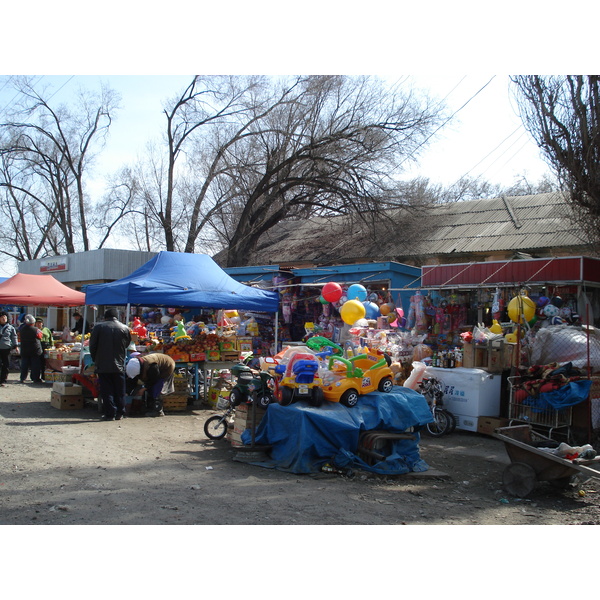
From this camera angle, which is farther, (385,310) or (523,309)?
(385,310)

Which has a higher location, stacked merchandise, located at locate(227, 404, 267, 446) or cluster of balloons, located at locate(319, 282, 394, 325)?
cluster of balloons, located at locate(319, 282, 394, 325)

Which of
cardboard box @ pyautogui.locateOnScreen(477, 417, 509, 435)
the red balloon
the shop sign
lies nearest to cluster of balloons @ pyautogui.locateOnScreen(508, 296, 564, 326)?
cardboard box @ pyautogui.locateOnScreen(477, 417, 509, 435)

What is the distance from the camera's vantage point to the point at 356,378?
308 inches

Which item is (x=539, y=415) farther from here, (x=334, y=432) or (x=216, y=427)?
(x=216, y=427)

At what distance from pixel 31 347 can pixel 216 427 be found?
859 centimetres

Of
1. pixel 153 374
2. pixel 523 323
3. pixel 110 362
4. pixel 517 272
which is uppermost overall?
pixel 517 272

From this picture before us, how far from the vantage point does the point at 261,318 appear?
17.5 metres

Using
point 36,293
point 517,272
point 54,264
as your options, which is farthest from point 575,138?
point 54,264

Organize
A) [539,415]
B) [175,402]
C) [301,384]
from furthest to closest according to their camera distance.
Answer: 1. [175,402]
2. [539,415]
3. [301,384]

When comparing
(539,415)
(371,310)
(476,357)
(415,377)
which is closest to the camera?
(539,415)

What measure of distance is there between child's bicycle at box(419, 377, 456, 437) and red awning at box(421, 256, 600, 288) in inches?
97.7

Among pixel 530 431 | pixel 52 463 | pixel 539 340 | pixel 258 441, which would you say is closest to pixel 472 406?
pixel 539 340

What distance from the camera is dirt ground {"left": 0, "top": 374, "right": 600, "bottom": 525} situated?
17.4 ft

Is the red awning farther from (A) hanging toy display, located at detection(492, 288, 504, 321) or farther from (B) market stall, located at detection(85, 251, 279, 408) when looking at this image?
(B) market stall, located at detection(85, 251, 279, 408)
